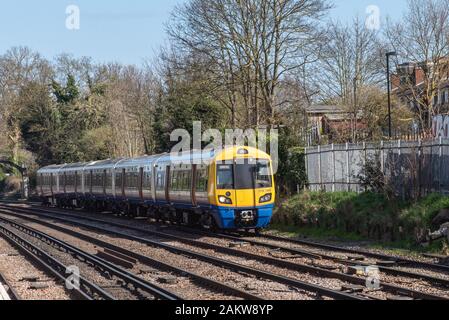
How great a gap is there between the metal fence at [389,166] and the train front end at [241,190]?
3107 mm

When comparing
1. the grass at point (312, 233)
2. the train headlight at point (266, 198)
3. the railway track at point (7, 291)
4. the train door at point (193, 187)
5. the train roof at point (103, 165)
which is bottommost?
the grass at point (312, 233)

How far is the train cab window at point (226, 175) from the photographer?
22000 mm

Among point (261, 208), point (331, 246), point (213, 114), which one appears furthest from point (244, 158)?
point (213, 114)

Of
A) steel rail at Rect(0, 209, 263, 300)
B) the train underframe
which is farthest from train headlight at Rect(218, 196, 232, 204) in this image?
steel rail at Rect(0, 209, 263, 300)

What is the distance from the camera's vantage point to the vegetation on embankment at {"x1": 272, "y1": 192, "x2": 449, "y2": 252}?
59.4 feet

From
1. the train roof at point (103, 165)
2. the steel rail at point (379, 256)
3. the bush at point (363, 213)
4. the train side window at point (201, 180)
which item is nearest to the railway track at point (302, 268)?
the train side window at point (201, 180)

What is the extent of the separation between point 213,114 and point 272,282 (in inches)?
1026

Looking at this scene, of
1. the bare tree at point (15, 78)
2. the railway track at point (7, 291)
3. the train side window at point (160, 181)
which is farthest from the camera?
the bare tree at point (15, 78)

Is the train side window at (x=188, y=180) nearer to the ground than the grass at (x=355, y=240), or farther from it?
farther from it

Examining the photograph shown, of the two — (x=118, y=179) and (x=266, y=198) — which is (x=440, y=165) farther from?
(x=118, y=179)

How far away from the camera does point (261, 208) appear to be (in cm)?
2241

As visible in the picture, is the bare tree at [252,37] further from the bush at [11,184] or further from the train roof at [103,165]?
the bush at [11,184]

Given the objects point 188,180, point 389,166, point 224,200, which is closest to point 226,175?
point 224,200
